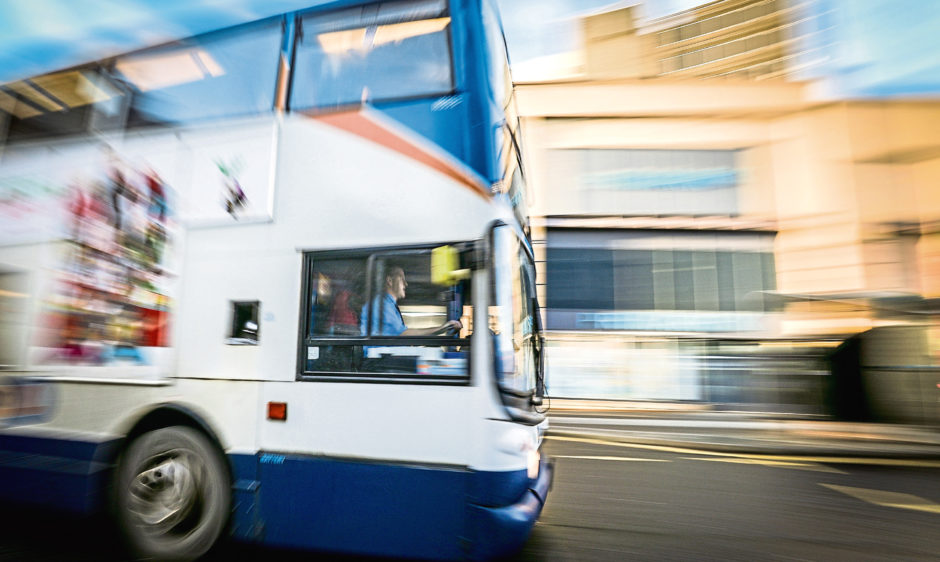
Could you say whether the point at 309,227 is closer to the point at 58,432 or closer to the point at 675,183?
the point at 58,432

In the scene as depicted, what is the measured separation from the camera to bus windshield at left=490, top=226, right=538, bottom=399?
327 centimetres

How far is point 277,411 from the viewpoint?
354cm

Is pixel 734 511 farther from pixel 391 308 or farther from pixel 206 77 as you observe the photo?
pixel 206 77

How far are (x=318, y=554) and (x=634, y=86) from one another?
15991mm

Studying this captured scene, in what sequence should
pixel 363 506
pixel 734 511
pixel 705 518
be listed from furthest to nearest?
pixel 734 511 < pixel 705 518 < pixel 363 506

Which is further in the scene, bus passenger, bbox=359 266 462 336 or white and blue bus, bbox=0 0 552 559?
bus passenger, bbox=359 266 462 336

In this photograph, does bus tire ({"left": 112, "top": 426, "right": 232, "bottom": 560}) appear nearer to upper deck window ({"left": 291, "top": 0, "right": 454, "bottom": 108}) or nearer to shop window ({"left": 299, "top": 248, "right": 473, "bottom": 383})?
shop window ({"left": 299, "top": 248, "right": 473, "bottom": 383})

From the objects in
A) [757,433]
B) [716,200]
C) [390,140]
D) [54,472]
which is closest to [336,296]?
[390,140]

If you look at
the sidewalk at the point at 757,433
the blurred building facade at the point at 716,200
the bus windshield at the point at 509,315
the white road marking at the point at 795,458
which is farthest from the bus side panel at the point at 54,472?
the blurred building facade at the point at 716,200

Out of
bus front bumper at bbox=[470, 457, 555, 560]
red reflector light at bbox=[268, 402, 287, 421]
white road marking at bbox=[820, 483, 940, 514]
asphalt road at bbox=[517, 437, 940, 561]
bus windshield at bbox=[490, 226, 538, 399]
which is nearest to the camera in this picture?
bus front bumper at bbox=[470, 457, 555, 560]

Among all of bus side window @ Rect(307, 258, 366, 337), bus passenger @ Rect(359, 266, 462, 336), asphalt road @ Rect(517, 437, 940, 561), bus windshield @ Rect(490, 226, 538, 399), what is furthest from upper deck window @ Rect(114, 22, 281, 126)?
asphalt road @ Rect(517, 437, 940, 561)

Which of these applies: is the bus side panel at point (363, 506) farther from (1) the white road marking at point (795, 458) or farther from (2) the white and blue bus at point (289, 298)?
(1) the white road marking at point (795, 458)

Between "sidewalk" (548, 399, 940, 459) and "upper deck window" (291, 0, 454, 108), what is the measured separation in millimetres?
7497

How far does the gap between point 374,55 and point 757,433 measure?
8459mm
